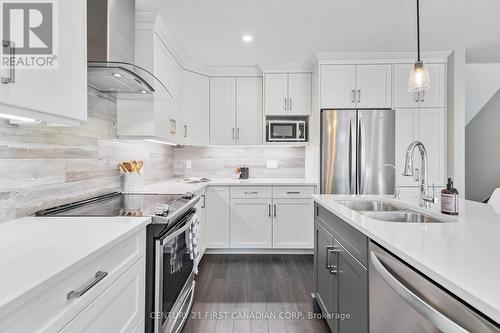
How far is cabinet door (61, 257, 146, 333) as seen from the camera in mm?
820

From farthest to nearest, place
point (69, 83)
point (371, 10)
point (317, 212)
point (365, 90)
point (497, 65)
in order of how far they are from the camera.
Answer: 1. point (497, 65)
2. point (365, 90)
3. point (371, 10)
4. point (317, 212)
5. point (69, 83)

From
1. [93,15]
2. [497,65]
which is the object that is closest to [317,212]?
[93,15]

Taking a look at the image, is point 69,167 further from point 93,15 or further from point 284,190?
point 284,190

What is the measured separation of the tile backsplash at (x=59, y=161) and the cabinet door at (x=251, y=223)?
4.61 feet

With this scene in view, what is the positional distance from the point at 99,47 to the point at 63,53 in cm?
61

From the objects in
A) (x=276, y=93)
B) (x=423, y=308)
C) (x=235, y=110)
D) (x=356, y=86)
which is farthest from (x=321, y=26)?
(x=423, y=308)

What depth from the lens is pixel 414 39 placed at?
8.86 feet

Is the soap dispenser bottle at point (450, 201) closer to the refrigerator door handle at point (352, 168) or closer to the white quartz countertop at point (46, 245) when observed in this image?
the white quartz countertop at point (46, 245)

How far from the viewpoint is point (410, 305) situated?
30.4 inches

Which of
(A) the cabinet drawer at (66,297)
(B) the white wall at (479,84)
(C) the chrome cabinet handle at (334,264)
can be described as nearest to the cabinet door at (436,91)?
(B) the white wall at (479,84)

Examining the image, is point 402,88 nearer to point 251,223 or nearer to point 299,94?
point 299,94

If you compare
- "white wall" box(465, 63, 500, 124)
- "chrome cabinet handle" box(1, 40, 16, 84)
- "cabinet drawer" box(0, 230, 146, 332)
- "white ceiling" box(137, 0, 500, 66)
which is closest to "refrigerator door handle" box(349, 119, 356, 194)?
"white ceiling" box(137, 0, 500, 66)

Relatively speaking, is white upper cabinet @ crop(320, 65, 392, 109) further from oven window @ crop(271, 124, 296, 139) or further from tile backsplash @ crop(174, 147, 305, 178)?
tile backsplash @ crop(174, 147, 305, 178)

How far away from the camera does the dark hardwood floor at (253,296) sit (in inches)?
73.9
